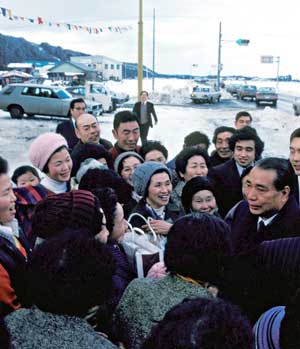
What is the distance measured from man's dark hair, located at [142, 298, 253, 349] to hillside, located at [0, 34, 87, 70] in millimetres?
150540

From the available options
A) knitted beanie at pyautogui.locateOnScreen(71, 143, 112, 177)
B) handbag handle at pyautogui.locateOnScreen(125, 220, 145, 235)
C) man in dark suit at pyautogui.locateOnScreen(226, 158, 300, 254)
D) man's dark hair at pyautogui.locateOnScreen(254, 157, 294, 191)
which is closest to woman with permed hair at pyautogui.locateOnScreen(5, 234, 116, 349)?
handbag handle at pyautogui.locateOnScreen(125, 220, 145, 235)

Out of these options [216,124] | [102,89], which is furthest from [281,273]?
[102,89]

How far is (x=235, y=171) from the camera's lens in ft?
15.5

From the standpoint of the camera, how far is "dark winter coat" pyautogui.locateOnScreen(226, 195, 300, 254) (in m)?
2.96

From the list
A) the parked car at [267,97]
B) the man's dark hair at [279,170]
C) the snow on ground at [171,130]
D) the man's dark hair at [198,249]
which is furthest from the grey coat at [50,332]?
the parked car at [267,97]

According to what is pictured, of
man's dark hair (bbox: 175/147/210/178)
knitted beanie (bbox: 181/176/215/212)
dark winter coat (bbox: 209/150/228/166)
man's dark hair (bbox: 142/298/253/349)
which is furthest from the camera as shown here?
dark winter coat (bbox: 209/150/228/166)

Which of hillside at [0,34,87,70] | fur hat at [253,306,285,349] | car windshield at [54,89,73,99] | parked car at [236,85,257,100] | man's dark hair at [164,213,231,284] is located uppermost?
hillside at [0,34,87,70]

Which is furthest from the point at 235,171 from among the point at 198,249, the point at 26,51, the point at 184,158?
the point at 26,51

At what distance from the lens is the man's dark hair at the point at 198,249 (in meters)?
1.96

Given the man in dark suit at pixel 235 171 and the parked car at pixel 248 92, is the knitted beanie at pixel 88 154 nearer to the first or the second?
the man in dark suit at pixel 235 171

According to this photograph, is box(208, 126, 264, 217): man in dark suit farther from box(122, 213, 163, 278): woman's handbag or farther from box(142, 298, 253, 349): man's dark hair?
box(142, 298, 253, 349): man's dark hair

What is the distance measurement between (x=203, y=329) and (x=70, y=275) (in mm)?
620

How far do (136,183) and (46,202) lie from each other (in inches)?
58.8

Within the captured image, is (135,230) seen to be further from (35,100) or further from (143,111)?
(35,100)
